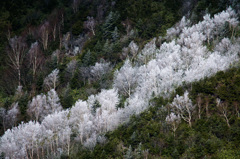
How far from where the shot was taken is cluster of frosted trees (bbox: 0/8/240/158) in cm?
4528

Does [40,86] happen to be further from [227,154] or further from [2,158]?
[227,154]

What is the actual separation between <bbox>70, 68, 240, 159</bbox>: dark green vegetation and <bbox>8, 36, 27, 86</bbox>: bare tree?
35.0 metres

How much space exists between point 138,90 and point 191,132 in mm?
17659

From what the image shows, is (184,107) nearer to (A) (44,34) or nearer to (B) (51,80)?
(B) (51,80)

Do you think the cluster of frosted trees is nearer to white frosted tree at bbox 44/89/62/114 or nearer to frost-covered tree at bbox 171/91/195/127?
frost-covered tree at bbox 171/91/195/127

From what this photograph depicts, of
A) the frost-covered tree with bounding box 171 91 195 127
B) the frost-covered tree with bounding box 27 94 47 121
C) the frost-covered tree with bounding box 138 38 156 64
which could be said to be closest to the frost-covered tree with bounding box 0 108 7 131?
the frost-covered tree with bounding box 27 94 47 121

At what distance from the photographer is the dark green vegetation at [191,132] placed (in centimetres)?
3509

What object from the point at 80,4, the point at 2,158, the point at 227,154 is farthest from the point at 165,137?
the point at 80,4

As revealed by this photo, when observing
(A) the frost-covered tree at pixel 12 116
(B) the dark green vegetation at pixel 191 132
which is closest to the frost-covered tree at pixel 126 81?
(B) the dark green vegetation at pixel 191 132

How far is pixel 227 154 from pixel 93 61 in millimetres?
41048

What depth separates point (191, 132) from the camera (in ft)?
126

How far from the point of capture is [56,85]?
207ft

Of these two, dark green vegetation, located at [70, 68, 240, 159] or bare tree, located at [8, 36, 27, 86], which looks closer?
dark green vegetation, located at [70, 68, 240, 159]

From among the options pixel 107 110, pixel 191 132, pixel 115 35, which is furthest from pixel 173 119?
pixel 115 35
